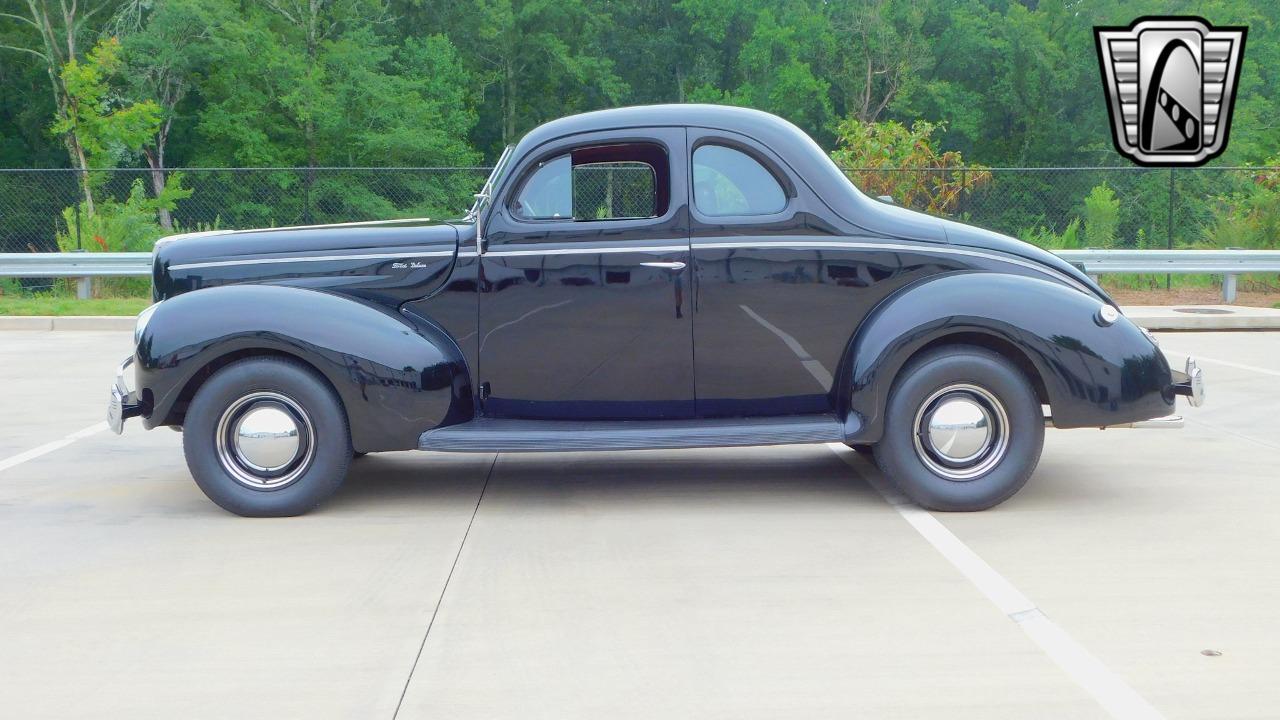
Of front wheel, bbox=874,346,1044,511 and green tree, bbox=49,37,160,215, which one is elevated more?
green tree, bbox=49,37,160,215

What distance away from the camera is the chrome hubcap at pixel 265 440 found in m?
6.46

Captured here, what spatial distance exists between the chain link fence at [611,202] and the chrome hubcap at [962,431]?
177 centimetres

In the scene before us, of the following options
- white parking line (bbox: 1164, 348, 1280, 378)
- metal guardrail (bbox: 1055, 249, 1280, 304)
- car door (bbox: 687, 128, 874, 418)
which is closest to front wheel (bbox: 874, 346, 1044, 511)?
car door (bbox: 687, 128, 874, 418)

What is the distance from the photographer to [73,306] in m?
18.0

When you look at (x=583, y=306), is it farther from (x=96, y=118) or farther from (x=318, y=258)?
(x=96, y=118)

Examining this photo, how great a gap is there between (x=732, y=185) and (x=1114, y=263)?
1264 cm

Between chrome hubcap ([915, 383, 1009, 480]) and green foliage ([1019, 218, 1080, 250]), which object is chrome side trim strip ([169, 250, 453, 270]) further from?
green foliage ([1019, 218, 1080, 250])

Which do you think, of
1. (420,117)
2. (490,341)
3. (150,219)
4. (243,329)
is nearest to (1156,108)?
(490,341)

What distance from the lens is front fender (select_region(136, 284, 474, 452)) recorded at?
21.0 ft

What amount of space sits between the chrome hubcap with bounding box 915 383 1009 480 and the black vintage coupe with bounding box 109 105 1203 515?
0.04 feet

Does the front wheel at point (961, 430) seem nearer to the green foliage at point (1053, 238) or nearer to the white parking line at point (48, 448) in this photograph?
the white parking line at point (48, 448)

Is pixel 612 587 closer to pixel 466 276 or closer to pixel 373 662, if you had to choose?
pixel 373 662

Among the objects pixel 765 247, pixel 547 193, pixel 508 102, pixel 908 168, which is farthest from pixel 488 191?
pixel 508 102

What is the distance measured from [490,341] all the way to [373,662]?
2.42 m
